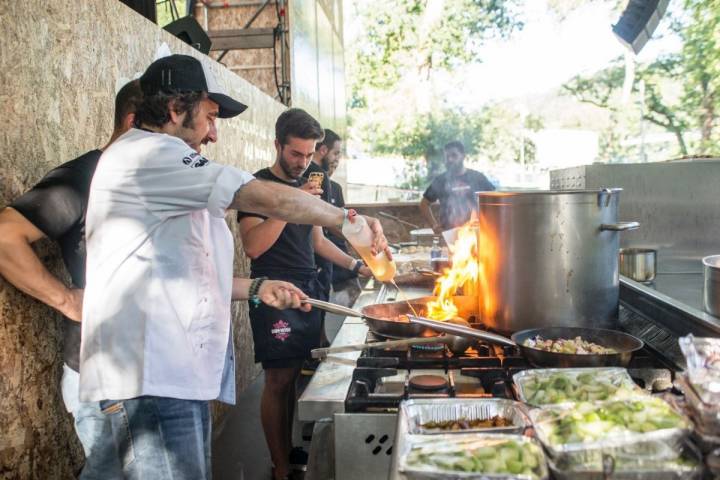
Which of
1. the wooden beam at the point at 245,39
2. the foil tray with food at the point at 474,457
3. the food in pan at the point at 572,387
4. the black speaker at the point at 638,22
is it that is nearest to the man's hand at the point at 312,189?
the food in pan at the point at 572,387

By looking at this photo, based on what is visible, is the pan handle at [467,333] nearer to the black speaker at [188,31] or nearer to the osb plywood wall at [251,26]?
the black speaker at [188,31]

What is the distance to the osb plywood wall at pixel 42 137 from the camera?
218cm

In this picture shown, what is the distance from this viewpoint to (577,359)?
1.96 meters

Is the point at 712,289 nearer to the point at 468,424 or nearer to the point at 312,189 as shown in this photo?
the point at 468,424

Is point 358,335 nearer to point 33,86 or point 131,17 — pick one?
point 33,86

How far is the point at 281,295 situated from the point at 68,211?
924mm

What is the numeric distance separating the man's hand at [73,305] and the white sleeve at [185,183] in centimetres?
50

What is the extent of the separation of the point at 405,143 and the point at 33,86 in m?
24.5

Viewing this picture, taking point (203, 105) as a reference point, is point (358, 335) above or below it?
below

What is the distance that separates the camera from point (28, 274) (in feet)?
6.60

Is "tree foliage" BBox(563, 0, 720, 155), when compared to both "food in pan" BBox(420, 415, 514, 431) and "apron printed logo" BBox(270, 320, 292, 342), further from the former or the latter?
"food in pan" BBox(420, 415, 514, 431)

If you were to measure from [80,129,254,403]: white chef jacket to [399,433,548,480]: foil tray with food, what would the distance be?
0.97 metres

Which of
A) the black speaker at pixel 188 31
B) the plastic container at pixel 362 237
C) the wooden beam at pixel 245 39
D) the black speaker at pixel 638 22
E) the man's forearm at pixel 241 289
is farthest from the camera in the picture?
the wooden beam at pixel 245 39

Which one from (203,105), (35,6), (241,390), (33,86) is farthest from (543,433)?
(241,390)
